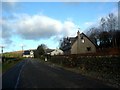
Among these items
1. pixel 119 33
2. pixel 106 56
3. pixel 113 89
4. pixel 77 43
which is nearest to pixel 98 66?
pixel 106 56

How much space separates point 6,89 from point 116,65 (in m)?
10.5

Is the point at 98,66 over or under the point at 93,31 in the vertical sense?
under

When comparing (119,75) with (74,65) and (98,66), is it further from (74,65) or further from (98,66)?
(74,65)

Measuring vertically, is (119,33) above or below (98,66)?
above

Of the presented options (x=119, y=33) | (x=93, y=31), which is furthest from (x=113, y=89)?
(x=93, y=31)

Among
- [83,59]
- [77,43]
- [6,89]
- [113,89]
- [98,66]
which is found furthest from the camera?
[77,43]

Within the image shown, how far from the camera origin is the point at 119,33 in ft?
283

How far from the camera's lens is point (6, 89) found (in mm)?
15922

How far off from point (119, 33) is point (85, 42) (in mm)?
12210

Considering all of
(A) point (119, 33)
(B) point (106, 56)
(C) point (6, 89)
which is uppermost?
(A) point (119, 33)

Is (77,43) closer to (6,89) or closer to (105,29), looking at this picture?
(105,29)

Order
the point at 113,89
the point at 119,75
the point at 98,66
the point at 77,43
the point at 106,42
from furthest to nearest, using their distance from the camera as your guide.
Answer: the point at 106,42 < the point at 77,43 < the point at 98,66 < the point at 119,75 < the point at 113,89

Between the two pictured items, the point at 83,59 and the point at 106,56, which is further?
the point at 83,59

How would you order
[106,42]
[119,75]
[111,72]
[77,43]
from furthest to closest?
[106,42], [77,43], [111,72], [119,75]
